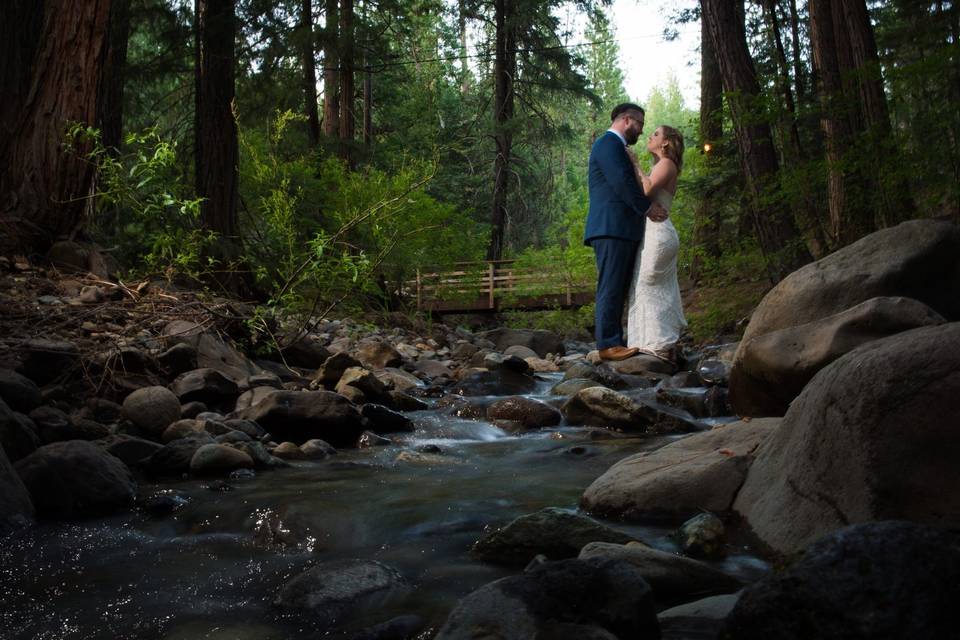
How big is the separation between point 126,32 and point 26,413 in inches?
347

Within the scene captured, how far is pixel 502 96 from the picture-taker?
75.9ft

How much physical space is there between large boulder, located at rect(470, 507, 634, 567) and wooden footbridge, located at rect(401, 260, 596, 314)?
15203 mm

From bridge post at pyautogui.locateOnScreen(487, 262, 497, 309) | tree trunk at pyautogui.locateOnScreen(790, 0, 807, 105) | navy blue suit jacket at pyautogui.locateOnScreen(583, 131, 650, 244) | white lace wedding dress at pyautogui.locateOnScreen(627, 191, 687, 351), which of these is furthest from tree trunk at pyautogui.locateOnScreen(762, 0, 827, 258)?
bridge post at pyautogui.locateOnScreen(487, 262, 497, 309)

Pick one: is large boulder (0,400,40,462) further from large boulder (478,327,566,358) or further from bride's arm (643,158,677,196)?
large boulder (478,327,566,358)

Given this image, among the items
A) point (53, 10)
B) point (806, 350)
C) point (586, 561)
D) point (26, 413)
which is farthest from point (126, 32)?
point (586, 561)

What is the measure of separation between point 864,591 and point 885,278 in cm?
446

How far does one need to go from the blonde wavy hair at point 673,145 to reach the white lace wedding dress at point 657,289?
0.33m

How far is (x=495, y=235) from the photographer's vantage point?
23656 millimetres

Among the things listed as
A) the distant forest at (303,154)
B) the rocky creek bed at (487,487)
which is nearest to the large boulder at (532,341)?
the distant forest at (303,154)

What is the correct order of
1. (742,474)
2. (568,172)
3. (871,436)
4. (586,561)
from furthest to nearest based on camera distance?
(568,172)
(742,474)
(871,436)
(586,561)

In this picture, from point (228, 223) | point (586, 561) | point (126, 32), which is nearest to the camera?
point (586, 561)

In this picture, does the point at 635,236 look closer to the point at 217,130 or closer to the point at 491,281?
the point at 217,130

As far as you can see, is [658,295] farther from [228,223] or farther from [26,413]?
[26,413]

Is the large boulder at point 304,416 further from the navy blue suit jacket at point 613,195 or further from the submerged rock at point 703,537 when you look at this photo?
the navy blue suit jacket at point 613,195
